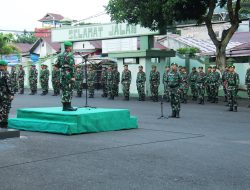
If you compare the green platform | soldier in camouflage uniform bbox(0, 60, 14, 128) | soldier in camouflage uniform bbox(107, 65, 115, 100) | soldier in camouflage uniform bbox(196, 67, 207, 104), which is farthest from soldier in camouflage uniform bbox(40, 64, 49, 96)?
soldier in camouflage uniform bbox(0, 60, 14, 128)

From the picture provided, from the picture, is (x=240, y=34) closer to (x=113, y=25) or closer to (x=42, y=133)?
(x=113, y=25)

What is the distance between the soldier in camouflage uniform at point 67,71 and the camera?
39.8 ft

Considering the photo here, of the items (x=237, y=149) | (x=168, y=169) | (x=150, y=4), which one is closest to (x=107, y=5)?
(x=150, y=4)

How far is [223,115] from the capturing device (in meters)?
16.7

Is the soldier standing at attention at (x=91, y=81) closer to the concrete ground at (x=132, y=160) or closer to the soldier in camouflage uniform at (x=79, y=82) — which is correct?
the soldier in camouflage uniform at (x=79, y=82)

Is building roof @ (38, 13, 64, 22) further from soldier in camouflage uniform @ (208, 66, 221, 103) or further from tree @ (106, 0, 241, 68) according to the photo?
soldier in camouflage uniform @ (208, 66, 221, 103)

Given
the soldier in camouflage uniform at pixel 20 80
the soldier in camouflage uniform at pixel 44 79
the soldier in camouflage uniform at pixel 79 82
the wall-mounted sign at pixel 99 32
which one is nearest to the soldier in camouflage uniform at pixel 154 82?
the wall-mounted sign at pixel 99 32

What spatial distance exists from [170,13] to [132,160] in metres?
14.2

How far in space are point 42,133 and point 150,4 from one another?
38.8 feet

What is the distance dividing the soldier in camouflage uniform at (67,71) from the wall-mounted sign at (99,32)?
13658 mm

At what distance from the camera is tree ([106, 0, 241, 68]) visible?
70.8 feet

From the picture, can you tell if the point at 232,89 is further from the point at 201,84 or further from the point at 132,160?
the point at 132,160

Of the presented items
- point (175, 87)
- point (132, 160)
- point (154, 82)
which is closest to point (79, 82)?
point (154, 82)

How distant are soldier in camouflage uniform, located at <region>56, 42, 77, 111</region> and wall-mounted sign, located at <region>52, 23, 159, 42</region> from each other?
13658mm
